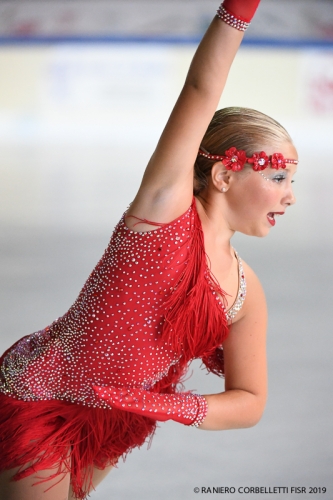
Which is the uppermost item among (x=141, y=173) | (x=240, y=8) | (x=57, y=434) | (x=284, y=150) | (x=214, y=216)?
(x=141, y=173)

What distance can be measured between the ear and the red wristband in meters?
0.31

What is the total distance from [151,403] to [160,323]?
15 centimetres

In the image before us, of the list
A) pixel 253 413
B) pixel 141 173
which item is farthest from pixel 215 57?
pixel 141 173

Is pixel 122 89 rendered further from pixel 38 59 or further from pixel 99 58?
pixel 38 59

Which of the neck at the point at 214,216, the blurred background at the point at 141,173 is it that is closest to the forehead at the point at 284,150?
the neck at the point at 214,216

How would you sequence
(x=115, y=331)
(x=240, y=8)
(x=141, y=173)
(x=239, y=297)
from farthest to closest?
1. (x=141, y=173)
2. (x=239, y=297)
3. (x=115, y=331)
4. (x=240, y=8)

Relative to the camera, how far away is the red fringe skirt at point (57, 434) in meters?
1.45

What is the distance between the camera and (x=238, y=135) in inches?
58.5

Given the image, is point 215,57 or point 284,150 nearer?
point 215,57

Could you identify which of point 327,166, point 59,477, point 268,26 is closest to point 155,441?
point 59,477

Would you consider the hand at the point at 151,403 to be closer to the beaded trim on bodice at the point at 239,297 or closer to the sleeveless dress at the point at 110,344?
the sleeveless dress at the point at 110,344

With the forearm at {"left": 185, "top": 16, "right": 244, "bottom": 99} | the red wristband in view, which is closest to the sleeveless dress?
the forearm at {"left": 185, "top": 16, "right": 244, "bottom": 99}

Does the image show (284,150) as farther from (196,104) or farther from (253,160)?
(196,104)

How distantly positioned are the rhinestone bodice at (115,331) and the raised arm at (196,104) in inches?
4.2
